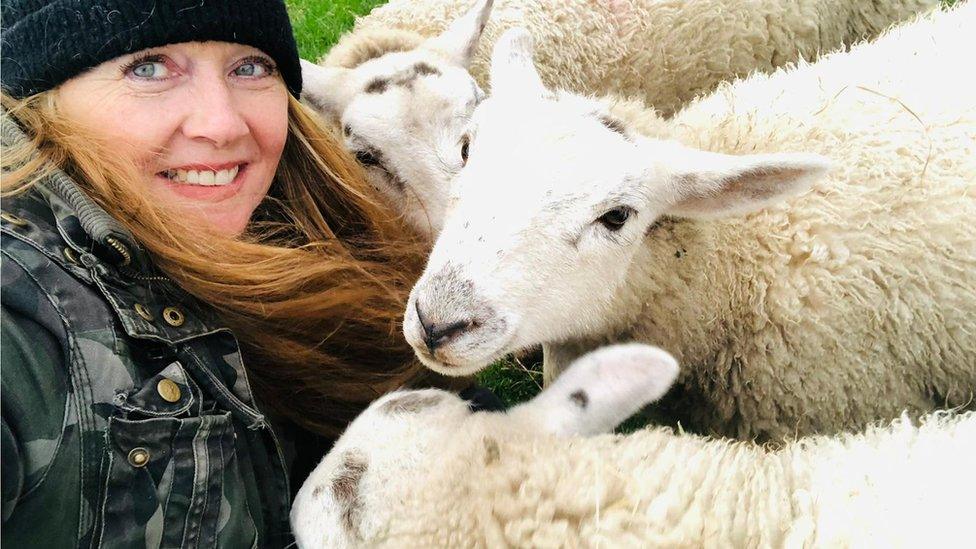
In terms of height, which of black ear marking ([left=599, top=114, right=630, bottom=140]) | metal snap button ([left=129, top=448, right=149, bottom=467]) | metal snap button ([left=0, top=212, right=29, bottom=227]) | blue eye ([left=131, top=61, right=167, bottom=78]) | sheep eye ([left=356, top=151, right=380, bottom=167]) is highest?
black ear marking ([left=599, top=114, right=630, bottom=140])

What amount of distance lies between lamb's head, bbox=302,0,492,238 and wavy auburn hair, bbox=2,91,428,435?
0.14 meters

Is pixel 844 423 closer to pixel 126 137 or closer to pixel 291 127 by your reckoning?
pixel 291 127

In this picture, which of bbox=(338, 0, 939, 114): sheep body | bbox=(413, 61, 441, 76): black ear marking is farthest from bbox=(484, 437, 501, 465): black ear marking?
bbox=(338, 0, 939, 114): sheep body

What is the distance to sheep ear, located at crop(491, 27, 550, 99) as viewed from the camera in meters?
2.45

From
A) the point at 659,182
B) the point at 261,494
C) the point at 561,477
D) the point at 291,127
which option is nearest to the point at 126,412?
the point at 261,494

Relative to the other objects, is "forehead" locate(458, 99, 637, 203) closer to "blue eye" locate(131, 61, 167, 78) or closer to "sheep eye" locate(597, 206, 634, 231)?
"sheep eye" locate(597, 206, 634, 231)

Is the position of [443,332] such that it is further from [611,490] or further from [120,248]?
[120,248]

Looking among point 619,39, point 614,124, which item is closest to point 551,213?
point 614,124

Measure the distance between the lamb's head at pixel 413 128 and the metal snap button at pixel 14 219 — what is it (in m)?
1.54

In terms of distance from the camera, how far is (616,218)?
7.02 feet

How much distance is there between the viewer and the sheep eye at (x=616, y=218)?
6.96 feet

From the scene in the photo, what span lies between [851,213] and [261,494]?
2085mm

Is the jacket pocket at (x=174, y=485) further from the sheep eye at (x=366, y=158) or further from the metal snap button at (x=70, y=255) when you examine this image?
the sheep eye at (x=366, y=158)

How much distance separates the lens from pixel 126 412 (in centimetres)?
157
